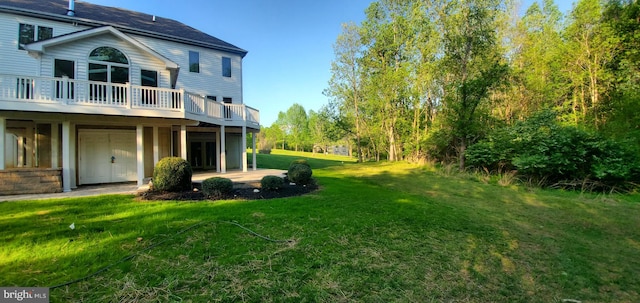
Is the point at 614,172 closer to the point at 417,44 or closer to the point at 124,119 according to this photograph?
the point at 417,44

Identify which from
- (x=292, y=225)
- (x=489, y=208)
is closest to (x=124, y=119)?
(x=292, y=225)

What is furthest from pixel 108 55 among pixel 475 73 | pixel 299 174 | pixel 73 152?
pixel 475 73

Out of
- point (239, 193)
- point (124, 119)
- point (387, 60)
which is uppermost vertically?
point (387, 60)

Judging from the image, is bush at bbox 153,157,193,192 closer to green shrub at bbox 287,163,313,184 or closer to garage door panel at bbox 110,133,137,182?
green shrub at bbox 287,163,313,184

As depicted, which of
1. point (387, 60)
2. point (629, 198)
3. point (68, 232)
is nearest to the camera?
point (68, 232)

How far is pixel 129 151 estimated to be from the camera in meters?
10.8

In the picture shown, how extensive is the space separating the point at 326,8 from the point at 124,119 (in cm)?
1391

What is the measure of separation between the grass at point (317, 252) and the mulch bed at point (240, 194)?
0.64m

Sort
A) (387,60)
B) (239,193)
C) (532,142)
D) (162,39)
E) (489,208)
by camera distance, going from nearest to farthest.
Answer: (489,208), (239,193), (532,142), (162,39), (387,60)

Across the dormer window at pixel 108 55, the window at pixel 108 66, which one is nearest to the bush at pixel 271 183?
the window at pixel 108 66

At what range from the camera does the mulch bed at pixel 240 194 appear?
23.7 feet

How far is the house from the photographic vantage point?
805cm

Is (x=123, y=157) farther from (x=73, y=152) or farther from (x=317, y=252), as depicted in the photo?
(x=317, y=252)

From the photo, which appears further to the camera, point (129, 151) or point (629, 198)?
point (129, 151)
